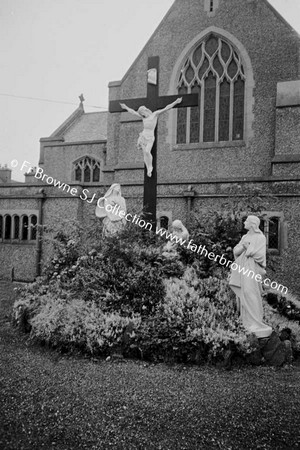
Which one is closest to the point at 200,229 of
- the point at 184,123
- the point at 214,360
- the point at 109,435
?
the point at 214,360

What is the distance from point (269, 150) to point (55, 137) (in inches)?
523

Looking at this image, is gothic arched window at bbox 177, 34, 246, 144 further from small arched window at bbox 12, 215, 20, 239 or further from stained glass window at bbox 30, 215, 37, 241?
small arched window at bbox 12, 215, 20, 239

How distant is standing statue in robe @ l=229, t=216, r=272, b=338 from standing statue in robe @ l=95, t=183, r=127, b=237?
3.33 m

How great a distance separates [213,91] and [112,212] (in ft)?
34.3

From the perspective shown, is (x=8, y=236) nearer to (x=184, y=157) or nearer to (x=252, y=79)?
(x=184, y=157)

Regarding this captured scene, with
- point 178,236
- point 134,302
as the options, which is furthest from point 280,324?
point 178,236

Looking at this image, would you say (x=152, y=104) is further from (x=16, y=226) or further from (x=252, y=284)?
(x=16, y=226)

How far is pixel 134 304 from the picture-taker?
675cm

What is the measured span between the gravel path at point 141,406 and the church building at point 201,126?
8.39 metres

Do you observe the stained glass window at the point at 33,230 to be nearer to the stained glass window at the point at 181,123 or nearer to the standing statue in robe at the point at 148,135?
the stained glass window at the point at 181,123

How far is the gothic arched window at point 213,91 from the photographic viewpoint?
52.4 feet

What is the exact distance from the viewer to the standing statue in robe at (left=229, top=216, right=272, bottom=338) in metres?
5.94

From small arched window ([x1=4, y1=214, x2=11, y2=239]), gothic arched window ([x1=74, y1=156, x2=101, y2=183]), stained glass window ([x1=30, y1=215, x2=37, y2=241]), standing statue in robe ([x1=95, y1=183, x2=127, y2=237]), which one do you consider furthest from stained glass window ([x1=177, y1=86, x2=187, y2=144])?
standing statue in robe ([x1=95, y1=183, x2=127, y2=237])

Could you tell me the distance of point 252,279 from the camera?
599cm
